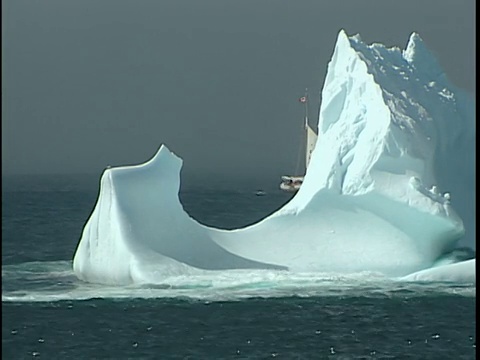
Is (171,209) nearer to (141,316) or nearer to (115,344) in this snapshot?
(141,316)

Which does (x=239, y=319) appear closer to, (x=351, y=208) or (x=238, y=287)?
(x=238, y=287)

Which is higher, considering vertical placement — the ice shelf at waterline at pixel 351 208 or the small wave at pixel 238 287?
the ice shelf at waterline at pixel 351 208

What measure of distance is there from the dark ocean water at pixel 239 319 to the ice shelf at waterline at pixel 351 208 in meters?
0.89

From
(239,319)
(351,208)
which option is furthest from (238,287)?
(351,208)

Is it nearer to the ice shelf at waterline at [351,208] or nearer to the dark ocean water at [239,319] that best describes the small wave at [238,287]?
the dark ocean water at [239,319]

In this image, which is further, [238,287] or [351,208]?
[351,208]

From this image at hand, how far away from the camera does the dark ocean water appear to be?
13.0m

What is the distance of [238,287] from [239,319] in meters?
2.69

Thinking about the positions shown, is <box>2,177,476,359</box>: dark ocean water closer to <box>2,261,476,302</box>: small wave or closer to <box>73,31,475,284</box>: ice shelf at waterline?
<box>2,261,476,302</box>: small wave

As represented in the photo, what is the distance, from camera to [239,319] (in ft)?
49.7

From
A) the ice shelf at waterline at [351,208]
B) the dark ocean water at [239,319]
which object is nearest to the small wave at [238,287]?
the dark ocean water at [239,319]

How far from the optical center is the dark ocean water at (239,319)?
13.0 m

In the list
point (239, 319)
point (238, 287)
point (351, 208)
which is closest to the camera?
point (239, 319)

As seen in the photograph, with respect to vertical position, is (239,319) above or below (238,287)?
below
